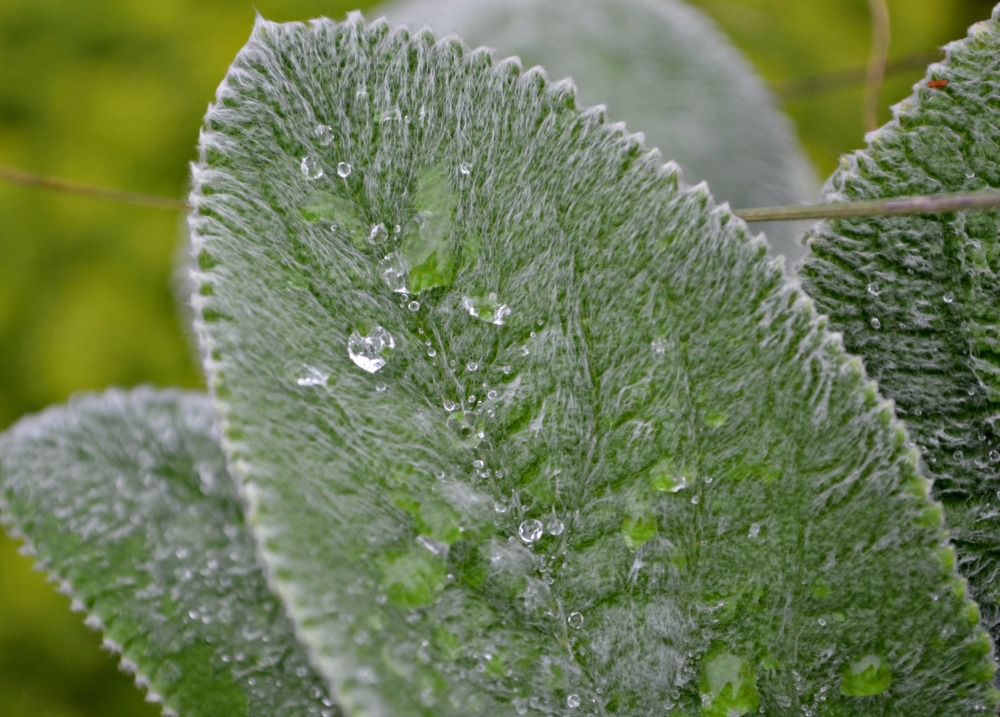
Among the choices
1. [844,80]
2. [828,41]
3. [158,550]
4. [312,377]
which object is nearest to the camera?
[312,377]

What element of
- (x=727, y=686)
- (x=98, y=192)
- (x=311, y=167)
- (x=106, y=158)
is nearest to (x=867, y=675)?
(x=727, y=686)

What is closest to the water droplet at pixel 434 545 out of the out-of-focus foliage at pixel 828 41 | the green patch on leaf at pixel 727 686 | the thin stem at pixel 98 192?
the green patch on leaf at pixel 727 686

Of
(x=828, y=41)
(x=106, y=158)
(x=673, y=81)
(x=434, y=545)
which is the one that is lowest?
(x=434, y=545)

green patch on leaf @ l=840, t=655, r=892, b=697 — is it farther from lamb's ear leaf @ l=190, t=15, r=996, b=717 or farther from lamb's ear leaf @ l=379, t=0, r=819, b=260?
lamb's ear leaf @ l=379, t=0, r=819, b=260

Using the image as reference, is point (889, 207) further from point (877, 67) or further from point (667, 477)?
point (877, 67)

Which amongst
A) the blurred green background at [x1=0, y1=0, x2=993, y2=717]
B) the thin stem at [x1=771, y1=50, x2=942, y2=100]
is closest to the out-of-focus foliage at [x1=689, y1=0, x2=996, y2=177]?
the blurred green background at [x1=0, y1=0, x2=993, y2=717]

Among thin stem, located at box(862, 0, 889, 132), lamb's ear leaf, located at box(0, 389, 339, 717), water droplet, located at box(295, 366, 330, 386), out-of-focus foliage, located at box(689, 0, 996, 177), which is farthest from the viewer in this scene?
out-of-focus foliage, located at box(689, 0, 996, 177)

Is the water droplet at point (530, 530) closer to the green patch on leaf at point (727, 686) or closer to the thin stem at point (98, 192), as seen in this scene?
the green patch on leaf at point (727, 686)
